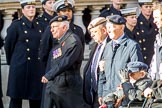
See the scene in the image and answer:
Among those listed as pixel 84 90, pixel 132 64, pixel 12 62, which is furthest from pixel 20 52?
pixel 132 64

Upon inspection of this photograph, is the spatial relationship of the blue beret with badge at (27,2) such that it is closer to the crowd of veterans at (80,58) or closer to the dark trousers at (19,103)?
the crowd of veterans at (80,58)

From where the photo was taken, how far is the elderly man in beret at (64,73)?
13.7 metres

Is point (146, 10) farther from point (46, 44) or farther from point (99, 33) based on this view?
point (99, 33)

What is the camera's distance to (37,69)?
15664mm

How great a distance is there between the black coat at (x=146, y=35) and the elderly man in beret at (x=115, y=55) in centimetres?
263

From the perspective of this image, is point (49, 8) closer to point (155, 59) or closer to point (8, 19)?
point (8, 19)

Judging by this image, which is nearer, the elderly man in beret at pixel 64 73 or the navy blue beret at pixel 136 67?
the navy blue beret at pixel 136 67

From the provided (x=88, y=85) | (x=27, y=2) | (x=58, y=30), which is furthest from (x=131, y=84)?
(x=27, y=2)

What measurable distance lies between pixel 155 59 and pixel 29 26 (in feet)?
13.7

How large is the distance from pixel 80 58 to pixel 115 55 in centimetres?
129

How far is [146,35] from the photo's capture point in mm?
15531

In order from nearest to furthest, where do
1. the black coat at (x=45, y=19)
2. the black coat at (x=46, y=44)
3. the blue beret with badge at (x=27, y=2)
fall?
1. the black coat at (x=46, y=44)
2. the blue beret with badge at (x=27, y=2)
3. the black coat at (x=45, y=19)

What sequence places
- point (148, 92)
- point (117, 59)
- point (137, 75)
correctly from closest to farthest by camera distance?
point (148, 92) < point (137, 75) < point (117, 59)

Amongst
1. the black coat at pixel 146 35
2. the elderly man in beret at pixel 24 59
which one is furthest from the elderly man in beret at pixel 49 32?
the black coat at pixel 146 35
